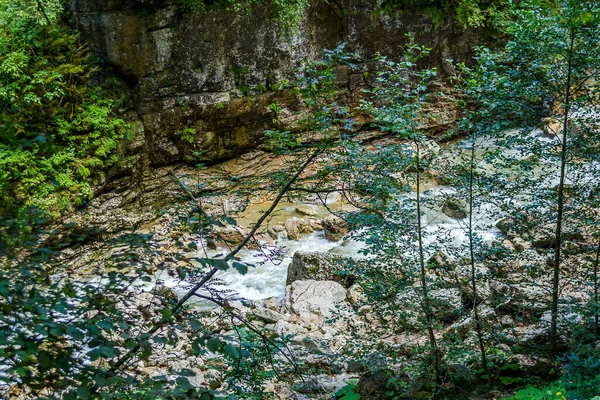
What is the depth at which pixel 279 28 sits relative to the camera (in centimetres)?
1141

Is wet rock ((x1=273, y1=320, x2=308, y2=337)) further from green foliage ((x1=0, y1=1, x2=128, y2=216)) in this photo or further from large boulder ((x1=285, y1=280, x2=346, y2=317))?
green foliage ((x1=0, y1=1, x2=128, y2=216))

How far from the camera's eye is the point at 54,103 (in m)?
9.81

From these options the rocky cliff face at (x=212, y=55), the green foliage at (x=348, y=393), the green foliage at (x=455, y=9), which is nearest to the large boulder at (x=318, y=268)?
the green foliage at (x=348, y=393)

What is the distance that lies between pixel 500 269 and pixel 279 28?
889 centimetres

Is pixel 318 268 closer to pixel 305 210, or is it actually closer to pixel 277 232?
pixel 277 232

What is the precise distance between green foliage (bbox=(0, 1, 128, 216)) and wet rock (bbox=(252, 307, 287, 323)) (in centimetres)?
459

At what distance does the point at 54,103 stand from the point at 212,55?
3.46m

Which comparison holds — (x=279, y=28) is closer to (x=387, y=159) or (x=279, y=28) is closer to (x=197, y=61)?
(x=197, y=61)

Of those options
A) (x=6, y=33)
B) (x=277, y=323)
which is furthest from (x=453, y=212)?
(x=6, y=33)

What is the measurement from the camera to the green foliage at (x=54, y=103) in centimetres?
905

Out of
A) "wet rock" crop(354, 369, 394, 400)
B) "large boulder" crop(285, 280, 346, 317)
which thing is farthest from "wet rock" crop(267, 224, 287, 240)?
"wet rock" crop(354, 369, 394, 400)

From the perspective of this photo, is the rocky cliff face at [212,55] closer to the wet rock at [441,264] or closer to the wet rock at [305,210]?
the wet rock at [305,210]

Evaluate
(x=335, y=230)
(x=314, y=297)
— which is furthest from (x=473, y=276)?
(x=335, y=230)

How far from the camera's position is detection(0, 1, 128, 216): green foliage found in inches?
356
